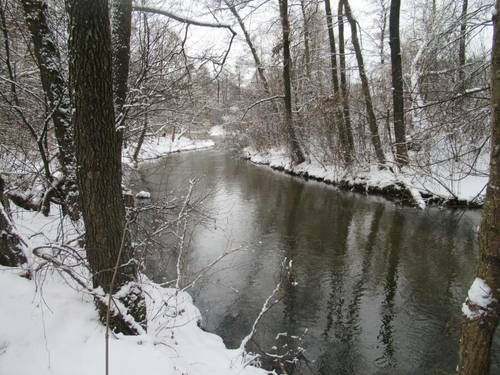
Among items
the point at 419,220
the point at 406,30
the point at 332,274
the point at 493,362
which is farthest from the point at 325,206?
the point at 406,30

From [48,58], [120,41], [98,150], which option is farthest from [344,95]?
[98,150]

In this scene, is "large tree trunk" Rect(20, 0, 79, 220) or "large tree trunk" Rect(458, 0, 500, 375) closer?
"large tree trunk" Rect(458, 0, 500, 375)

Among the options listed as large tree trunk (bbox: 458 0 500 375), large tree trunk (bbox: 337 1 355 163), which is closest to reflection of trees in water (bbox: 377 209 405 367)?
large tree trunk (bbox: 458 0 500 375)

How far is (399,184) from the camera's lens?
11812 mm

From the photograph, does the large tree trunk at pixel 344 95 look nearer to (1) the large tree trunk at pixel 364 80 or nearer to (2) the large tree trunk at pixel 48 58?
(1) the large tree trunk at pixel 364 80

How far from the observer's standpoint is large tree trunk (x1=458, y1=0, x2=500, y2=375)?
2339 millimetres

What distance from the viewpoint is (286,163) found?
61.9 feet

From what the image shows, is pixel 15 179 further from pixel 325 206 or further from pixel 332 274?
pixel 325 206

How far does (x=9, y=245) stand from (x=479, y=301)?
4.23 m

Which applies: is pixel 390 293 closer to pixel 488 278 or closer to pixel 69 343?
pixel 488 278

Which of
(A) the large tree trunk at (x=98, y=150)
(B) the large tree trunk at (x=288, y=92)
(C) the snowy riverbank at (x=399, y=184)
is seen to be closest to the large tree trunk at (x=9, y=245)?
(A) the large tree trunk at (x=98, y=150)

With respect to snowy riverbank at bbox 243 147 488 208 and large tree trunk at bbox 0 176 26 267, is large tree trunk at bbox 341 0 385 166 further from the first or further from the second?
large tree trunk at bbox 0 176 26 267

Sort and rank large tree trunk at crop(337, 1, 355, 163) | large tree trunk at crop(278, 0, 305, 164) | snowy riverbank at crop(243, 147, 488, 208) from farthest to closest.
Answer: large tree trunk at crop(278, 0, 305, 164)
large tree trunk at crop(337, 1, 355, 163)
snowy riverbank at crop(243, 147, 488, 208)

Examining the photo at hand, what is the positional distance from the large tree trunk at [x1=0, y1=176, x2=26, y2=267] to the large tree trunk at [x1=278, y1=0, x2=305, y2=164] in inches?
549
